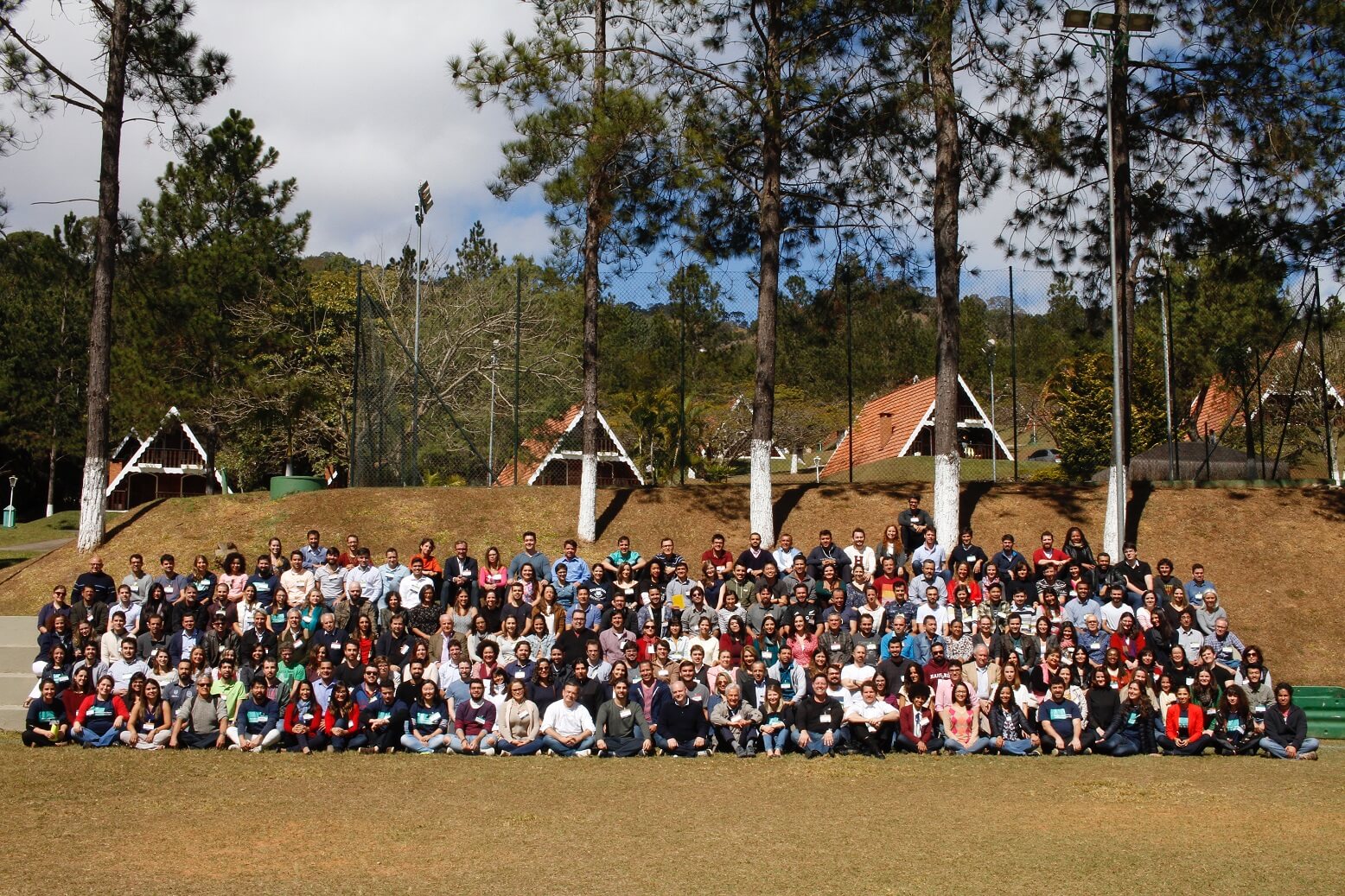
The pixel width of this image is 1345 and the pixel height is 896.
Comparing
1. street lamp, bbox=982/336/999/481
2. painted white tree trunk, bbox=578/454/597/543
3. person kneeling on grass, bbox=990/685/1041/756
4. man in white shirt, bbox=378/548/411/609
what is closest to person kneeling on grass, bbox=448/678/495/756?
man in white shirt, bbox=378/548/411/609

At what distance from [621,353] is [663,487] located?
14098 mm

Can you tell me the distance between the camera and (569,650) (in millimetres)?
12008

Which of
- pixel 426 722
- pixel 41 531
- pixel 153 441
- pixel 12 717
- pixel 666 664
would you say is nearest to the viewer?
pixel 426 722

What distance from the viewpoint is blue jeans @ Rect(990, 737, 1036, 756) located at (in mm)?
11023

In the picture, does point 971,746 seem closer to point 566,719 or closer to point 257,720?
point 566,719

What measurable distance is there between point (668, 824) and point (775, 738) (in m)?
3.31

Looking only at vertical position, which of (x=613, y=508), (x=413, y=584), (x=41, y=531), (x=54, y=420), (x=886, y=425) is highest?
(x=54, y=420)

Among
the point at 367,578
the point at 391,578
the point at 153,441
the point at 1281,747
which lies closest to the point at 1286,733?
the point at 1281,747

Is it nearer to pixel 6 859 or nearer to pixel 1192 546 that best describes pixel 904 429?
pixel 1192 546

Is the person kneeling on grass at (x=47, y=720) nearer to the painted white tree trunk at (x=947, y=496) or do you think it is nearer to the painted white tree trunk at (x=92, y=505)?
the painted white tree trunk at (x=92, y=505)

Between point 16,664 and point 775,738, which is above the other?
point 16,664

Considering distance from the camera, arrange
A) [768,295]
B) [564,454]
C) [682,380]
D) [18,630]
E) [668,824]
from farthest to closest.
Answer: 1. [564,454]
2. [682,380]
3. [768,295]
4. [18,630]
5. [668,824]

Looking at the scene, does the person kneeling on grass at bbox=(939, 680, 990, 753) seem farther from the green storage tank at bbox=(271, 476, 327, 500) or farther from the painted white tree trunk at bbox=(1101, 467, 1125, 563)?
the green storage tank at bbox=(271, 476, 327, 500)

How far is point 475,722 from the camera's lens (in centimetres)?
1111
